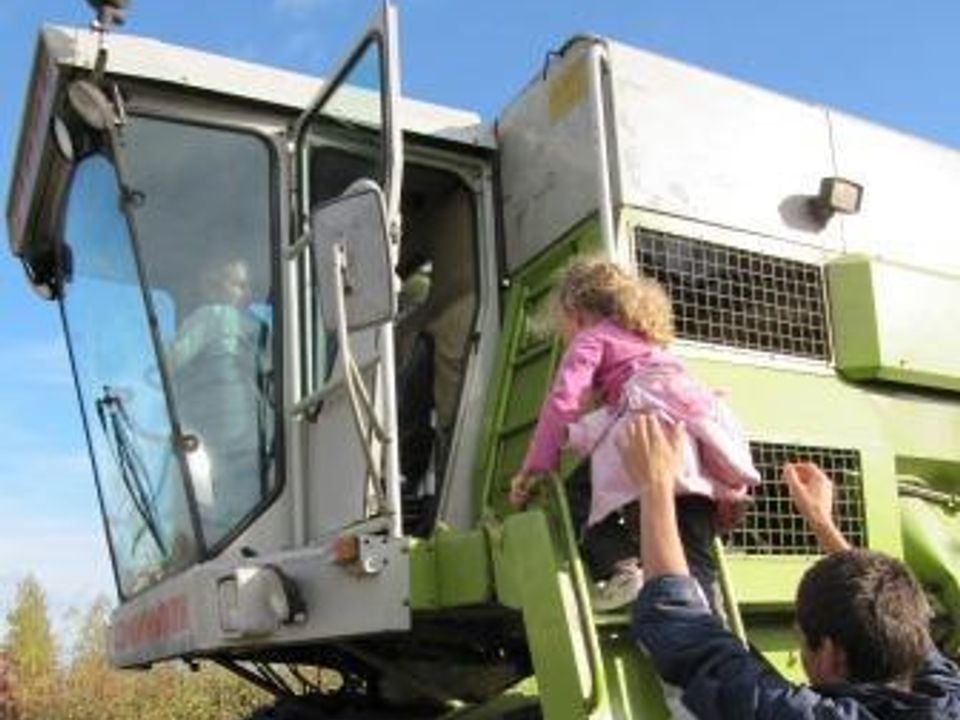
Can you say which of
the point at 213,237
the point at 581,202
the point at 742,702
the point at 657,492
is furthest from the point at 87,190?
the point at 742,702

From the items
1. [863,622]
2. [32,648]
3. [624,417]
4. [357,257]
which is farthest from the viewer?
[32,648]

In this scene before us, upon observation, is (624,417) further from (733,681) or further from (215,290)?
(215,290)

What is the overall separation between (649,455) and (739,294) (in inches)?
77.4

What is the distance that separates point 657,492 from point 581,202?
6.60 ft

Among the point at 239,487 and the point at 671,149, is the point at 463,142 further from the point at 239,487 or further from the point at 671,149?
the point at 239,487

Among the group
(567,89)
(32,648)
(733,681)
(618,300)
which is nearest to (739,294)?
(567,89)

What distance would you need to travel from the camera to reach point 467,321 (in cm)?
505

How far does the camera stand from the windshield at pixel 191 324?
4.59 metres

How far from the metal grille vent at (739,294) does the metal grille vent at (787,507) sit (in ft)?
1.23

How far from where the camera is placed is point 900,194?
528cm

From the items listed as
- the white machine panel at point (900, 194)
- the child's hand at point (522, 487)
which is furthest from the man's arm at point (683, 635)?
the white machine panel at point (900, 194)

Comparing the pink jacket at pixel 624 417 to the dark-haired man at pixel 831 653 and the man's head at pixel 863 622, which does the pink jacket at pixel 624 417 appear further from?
the man's head at pixel 863 622

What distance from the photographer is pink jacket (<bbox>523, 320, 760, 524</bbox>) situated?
11.3ft

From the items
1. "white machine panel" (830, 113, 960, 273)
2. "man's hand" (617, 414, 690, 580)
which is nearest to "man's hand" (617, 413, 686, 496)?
"man's hand" (617, 414, 690, 580)
